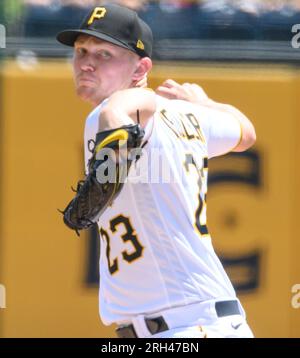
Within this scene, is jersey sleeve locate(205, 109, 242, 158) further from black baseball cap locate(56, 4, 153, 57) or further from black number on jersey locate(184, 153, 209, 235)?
black baseball cap locate(56, 4, 153, 57)

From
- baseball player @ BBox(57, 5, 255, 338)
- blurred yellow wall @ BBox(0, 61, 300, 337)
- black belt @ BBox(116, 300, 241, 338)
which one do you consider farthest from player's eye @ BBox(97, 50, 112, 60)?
blurred yellow wall @ BBox(0, 61, 300, 337)

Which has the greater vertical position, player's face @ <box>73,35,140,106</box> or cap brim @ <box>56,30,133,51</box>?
cap brim @ <box>56,30,133,51</box>

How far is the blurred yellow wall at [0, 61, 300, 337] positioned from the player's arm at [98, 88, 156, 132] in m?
3.15

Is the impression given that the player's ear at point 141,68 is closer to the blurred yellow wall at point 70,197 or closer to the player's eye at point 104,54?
the player's eye at point 104,54

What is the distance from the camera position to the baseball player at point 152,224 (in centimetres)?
301

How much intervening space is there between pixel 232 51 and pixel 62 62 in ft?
3.97

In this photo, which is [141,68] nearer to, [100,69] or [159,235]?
[100,69]

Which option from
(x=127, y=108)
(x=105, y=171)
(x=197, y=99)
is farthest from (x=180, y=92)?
(x=105, y=171)

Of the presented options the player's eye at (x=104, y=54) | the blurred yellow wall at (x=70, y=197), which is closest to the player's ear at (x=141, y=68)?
the player's eye at (x=104, y=54)

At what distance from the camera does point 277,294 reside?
6207 millimetres

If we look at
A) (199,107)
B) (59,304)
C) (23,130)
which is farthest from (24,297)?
(199,107)

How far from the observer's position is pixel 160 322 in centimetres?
302

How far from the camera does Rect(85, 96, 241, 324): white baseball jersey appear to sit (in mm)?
3008

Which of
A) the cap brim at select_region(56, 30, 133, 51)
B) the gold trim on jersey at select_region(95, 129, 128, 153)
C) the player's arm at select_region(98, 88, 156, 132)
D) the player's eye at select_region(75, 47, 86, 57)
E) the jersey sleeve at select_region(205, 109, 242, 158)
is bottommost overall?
the jersey sleeve at select_region(205, 109, 242, 158)
